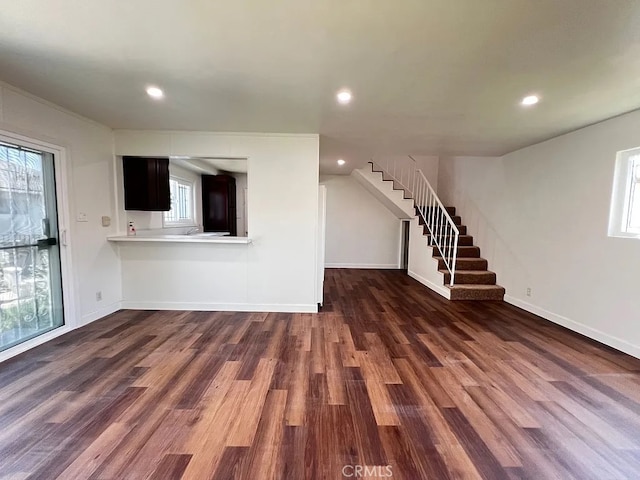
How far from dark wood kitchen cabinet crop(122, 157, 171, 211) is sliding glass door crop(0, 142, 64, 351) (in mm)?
873

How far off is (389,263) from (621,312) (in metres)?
4.44

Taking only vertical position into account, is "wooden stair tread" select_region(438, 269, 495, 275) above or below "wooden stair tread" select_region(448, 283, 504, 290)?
above

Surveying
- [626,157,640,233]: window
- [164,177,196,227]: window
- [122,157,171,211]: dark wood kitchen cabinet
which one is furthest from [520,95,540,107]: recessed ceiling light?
[164,177,196,227]: window

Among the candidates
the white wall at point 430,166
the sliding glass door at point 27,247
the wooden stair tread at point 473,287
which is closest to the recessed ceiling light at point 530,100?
the wooden stair tread at point 473,287

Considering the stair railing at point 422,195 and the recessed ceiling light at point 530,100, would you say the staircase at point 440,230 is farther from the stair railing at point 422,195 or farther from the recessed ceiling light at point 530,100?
the recessed ceiling light at point 530,100

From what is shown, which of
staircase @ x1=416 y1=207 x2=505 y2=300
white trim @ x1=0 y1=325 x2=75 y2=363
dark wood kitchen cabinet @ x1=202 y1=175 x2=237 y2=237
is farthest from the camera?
dark wood kitchen cabinet @ x1=202 y1=175 x2=237 y2=237

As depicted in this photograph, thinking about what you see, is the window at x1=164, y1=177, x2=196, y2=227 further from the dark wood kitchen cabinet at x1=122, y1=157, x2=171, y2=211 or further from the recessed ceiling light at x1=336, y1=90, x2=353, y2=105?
the recessed ceiling light at x1=336, y1=90, x2=353, y2=105

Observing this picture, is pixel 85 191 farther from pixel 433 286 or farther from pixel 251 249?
pixel 433 286

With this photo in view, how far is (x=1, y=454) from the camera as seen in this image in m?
1.46

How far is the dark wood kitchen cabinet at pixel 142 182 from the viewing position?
370cm

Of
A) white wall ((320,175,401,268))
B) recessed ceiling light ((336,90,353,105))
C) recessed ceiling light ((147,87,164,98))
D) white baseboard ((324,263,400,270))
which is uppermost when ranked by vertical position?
recessed ceiling light ((147,87,164,98))

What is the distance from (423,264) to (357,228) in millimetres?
1958

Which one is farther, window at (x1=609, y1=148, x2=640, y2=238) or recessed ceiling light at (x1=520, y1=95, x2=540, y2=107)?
window at (x1=609, y1=148, x2=640, y2=238)

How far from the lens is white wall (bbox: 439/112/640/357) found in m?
2.76
